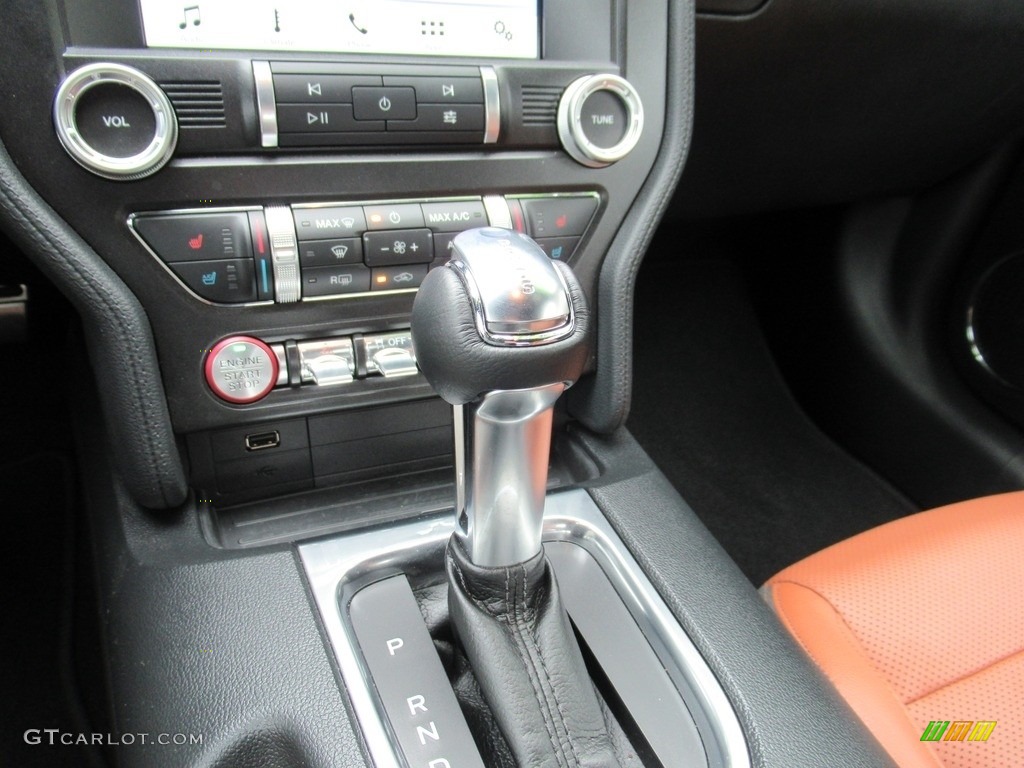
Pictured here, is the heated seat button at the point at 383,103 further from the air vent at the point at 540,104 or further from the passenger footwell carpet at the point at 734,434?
the passenger footwell carpet at the point at 734,434

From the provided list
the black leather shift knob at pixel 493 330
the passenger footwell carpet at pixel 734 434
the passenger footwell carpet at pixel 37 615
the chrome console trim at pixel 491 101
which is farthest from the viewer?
the passenger footwell carpet at pixel 734 434

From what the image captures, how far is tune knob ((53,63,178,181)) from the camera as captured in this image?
497 millimetres

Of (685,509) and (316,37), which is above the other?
(316,37)

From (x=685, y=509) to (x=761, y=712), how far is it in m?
0.19

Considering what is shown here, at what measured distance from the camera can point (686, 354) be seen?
166 centimetres

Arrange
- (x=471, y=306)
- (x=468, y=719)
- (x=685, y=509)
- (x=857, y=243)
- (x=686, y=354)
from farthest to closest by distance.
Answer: (x=686, y=354) → (x=857, y=243) → (x=685, y=509) → (x=468, y=719) → (x=471, y=306)

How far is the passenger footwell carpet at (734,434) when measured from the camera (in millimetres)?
1414

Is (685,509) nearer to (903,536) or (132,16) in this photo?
(903,536)

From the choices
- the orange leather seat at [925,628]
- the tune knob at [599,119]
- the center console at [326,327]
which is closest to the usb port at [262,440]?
the center console at [326,327]

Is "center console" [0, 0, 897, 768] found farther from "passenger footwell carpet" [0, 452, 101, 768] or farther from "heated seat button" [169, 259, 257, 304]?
"passenger footwell carpet" [0, 452, 101, 768]

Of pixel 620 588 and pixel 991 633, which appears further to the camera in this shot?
pixel 991 633

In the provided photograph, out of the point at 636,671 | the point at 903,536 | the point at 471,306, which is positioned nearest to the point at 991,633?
the point at 903,536

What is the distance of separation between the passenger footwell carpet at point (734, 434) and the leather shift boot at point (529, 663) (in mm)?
917

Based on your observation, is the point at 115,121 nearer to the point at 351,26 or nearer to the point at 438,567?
the point at 351,26
